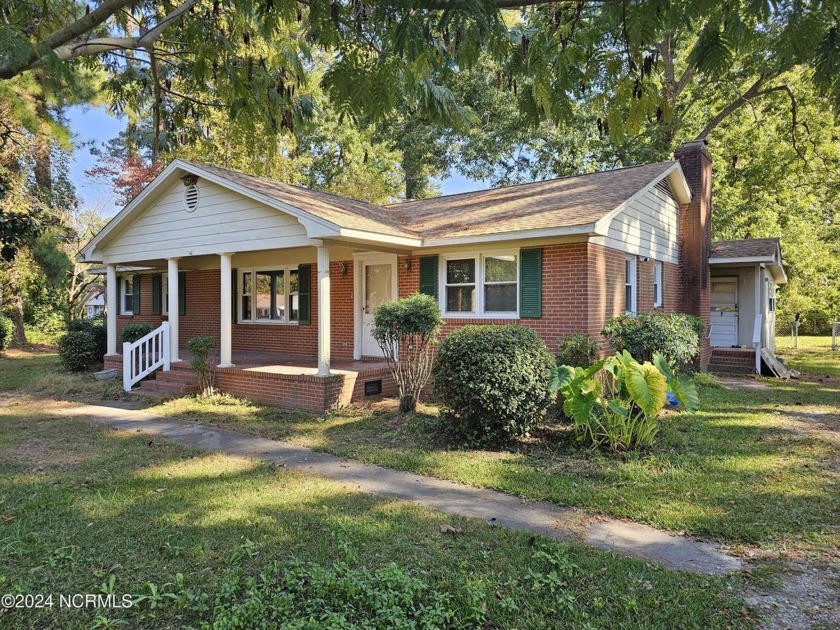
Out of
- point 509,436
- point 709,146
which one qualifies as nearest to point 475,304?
point 509,436

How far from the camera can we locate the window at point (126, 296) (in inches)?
731

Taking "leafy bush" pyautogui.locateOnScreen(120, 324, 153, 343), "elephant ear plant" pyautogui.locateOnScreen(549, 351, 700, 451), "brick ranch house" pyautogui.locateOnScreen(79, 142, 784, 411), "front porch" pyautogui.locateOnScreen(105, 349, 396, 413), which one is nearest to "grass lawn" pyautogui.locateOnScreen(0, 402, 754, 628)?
"elephant ear plant" pyautogui.locateOnScreen(549, 351, 700, 451)

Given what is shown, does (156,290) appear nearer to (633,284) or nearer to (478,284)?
(478,284)

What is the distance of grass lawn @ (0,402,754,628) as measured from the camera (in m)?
3.10

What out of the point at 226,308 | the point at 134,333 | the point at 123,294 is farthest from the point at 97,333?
the point at 226,308

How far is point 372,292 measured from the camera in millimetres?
12227

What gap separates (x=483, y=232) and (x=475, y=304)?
151cm

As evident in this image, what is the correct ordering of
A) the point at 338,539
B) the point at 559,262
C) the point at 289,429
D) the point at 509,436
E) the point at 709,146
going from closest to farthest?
the point at 338,539
the point at 509,436
the point at 289,429
the point at 559,262
the point at 709,146

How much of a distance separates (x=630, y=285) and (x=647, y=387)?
5.57 meters

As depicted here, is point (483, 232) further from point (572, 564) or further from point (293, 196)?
point (572, 564)

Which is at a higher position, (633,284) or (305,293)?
(633,284)

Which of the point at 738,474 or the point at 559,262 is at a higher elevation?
the point at 559,262

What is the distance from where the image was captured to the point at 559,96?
346cm

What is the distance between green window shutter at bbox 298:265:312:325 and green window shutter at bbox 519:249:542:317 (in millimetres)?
5695
